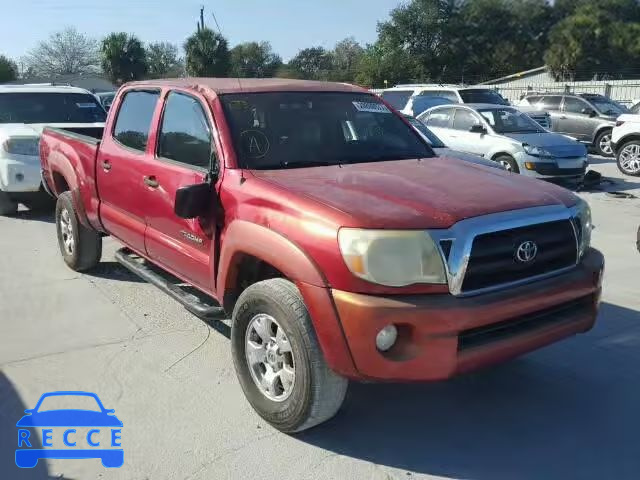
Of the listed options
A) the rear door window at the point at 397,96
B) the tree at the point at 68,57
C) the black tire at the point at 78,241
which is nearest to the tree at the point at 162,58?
the tree at the point at 68,57

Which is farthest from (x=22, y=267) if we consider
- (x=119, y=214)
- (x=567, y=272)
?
(x=567, y=272)

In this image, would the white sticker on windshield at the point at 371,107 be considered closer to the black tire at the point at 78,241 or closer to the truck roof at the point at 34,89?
the black tire at the point at 78,241

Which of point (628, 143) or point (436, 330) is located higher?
point (628, 143)

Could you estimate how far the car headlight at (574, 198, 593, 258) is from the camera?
3.52m

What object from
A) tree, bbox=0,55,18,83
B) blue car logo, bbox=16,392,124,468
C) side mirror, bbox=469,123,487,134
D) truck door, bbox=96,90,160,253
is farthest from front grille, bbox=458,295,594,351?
tree, bbox=0,55,18,83

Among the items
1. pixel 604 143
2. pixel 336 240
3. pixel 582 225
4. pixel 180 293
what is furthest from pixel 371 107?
pixel 604 143

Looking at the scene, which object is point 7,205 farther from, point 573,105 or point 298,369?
point 573,105

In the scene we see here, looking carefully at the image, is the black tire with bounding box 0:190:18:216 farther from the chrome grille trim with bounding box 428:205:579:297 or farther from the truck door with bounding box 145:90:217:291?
the chrome grille trim with bounding box 428:205:579:297

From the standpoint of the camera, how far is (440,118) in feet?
42.2

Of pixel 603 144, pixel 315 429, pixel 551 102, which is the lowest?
pixel 315 429

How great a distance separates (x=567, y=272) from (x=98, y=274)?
14.7ft

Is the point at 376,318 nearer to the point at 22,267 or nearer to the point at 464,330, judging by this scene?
the point at 464,330

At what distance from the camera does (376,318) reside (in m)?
2.84

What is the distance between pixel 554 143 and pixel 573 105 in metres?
6.95
